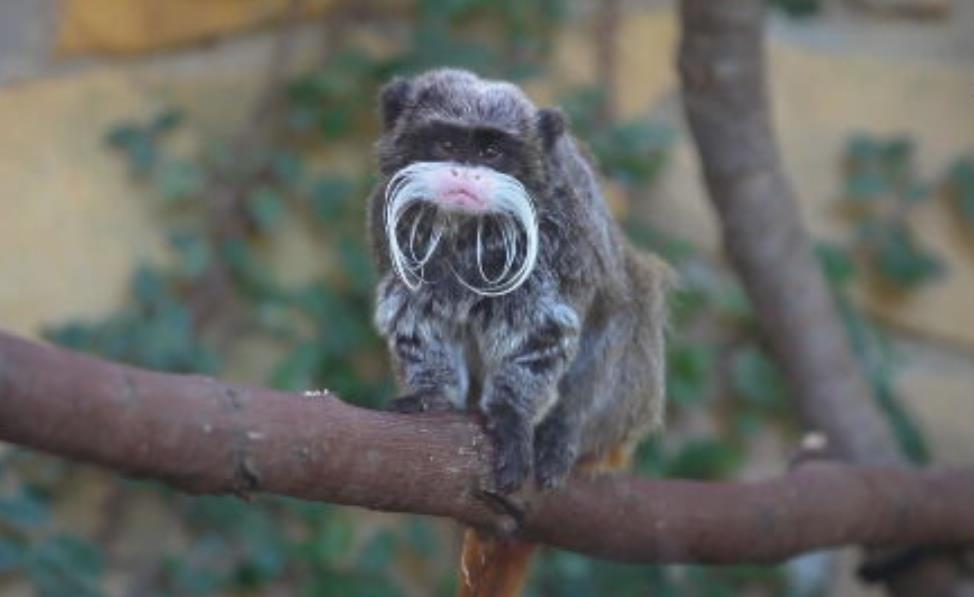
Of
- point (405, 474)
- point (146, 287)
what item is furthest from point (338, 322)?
point (405, 474)

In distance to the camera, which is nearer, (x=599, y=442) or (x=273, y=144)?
(x=599, y=442)

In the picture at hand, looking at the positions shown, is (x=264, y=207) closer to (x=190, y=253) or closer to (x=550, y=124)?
(x=190, y=253)

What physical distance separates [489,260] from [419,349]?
0.18m

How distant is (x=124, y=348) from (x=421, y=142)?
153 cm

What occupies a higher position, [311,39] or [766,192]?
[311,39]

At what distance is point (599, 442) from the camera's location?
10.3ft

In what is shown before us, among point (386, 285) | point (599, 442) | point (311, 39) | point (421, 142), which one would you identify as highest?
point (311, 39)

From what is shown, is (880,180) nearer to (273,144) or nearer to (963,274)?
(963,274)

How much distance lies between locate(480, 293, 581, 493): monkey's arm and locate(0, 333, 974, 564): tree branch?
0.43ft

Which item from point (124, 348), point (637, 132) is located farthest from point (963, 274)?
point (124, 348)

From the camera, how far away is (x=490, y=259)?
2918mm

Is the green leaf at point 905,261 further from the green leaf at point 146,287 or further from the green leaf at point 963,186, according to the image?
the green leaf at point 146,287

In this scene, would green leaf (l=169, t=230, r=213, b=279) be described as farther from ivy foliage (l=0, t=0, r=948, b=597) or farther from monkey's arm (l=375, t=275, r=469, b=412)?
monkey's arm (l=375, t=275, r=469, b=412)

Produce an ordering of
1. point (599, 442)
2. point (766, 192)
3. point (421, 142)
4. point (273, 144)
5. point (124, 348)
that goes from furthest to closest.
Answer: point (273, 144), point (124, 348), point (766, 192), point (599, 442), point (421, 142)
